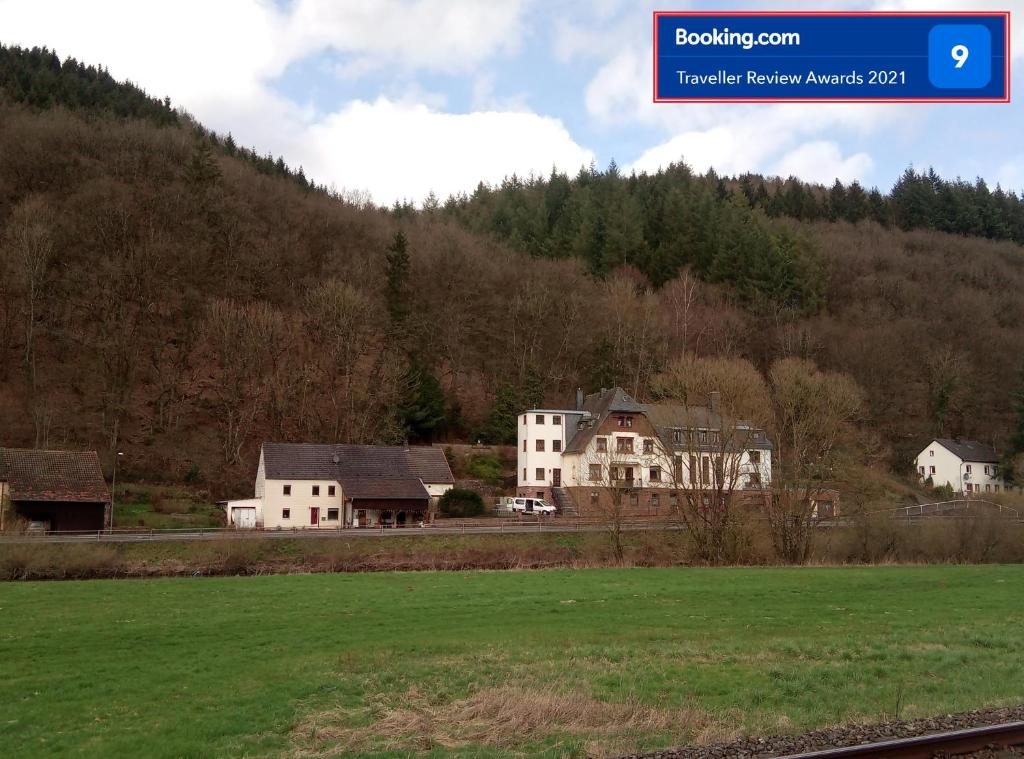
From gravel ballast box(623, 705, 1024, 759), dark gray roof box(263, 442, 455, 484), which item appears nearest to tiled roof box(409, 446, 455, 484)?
dark gray roof box(263, 442, 455, 484)

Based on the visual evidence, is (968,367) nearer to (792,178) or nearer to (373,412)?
(373,412)

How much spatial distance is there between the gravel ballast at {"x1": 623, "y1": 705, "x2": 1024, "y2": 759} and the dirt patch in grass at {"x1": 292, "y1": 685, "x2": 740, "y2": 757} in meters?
0.68

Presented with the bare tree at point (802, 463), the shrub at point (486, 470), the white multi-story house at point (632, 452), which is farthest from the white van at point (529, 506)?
the bare tree at point (802, 463)

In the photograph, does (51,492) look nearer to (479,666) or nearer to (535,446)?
(535,446)

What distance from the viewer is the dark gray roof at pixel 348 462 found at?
54.4 m

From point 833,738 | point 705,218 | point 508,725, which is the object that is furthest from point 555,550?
point 705,218

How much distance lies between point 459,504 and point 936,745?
4815 cm

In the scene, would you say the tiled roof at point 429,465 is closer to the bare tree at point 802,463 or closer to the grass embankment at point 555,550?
the grass embankment at point 555,550

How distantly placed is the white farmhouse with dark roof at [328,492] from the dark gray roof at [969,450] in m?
50.3

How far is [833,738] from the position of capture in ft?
30.3

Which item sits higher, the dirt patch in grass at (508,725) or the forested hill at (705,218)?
the forested hill at (705,218)

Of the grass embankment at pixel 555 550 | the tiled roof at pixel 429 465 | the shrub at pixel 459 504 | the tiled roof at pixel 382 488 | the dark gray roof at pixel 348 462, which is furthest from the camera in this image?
the tiled roof at pixel 429 465

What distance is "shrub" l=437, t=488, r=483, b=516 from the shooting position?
55.8 m

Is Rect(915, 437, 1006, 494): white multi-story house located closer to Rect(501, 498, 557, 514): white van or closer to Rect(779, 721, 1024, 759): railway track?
Rect(501, 498, 557, 514): white van
